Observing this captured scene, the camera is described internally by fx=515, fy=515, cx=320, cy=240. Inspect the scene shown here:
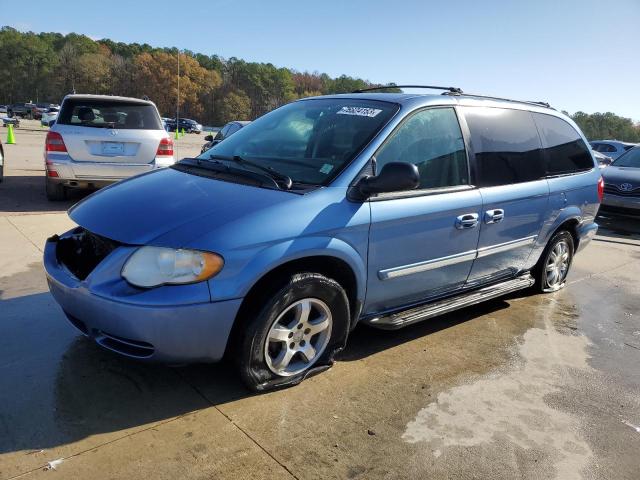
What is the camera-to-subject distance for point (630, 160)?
10.9 meters

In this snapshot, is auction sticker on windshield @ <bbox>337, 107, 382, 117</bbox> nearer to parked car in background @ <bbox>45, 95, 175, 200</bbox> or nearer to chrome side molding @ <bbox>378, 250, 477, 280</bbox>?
chrome side molding @ <bbox>378, 250, 477, 280</bbox>

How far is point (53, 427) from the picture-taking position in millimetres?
2535

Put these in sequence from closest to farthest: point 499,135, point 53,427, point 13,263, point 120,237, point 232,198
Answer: point 53,427, point 120,237, point 232,198, point 499,135, point 13,263

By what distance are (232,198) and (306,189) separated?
438 mm

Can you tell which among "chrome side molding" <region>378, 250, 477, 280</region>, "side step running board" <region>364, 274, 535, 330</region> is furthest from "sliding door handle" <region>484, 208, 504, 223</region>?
"side step running board" <region>364, 274, 535, 330</region>

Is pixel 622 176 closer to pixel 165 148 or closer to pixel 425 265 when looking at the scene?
pixel 425 265

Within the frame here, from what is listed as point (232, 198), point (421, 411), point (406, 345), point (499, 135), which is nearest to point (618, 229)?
point (499, 135)

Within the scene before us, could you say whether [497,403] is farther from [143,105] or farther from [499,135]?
[143,105]

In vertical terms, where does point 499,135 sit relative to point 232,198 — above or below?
above

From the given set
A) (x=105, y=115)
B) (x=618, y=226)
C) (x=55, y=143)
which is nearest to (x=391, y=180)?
(x=105, y=115)

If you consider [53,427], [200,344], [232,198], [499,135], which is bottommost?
[53,427]

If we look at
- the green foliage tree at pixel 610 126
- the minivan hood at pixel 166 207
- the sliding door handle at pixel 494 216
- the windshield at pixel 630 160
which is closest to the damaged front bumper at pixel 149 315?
the minivan hood at pixel 166 207

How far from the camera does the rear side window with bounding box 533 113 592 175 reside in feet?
15.5

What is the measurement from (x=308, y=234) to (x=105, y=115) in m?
6.05
